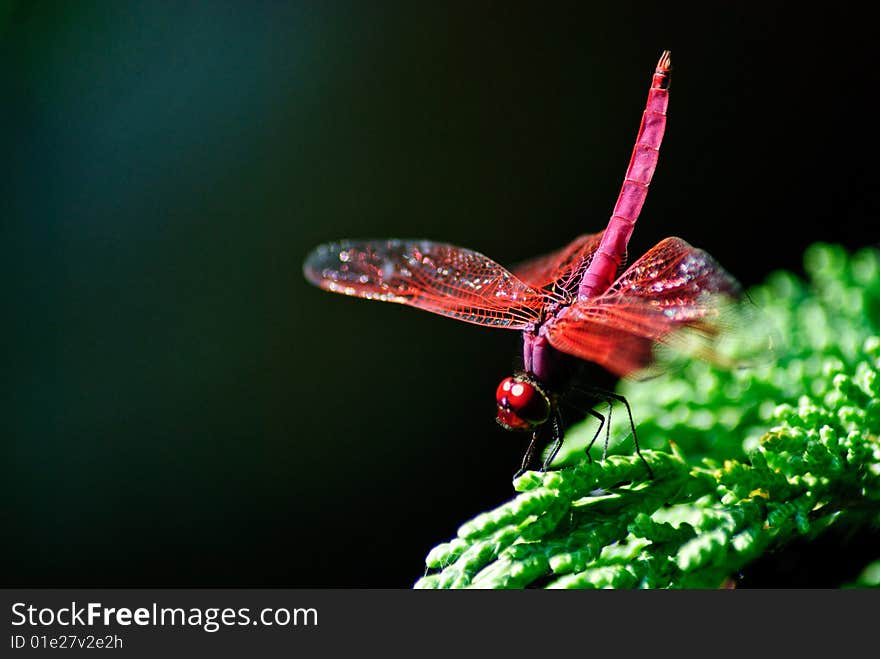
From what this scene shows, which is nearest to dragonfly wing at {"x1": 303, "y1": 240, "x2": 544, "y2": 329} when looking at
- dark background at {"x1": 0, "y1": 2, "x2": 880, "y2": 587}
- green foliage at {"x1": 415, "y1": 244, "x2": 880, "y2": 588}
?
green foliage at {"x1": 415, "y1": 244, "x2": 880, "y2": 588}

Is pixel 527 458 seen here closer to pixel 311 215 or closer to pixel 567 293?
pixel 567 293

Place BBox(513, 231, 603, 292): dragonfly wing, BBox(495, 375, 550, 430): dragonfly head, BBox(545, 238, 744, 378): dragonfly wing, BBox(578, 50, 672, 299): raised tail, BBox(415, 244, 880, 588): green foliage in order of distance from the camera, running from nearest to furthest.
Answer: BBox(415, 244, 880, 588): green foliage, BBox(545, 238, 744, 378): dragonfly wing, BBox(495, 375, 550, 430): dragonfly head, BBox(578, 50, 672, 299): raised tail, BBox(513, 231, 603, 292): dragonfly wing

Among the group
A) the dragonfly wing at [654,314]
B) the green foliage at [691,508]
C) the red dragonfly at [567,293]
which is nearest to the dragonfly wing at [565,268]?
the red dragonfly at [567,293]

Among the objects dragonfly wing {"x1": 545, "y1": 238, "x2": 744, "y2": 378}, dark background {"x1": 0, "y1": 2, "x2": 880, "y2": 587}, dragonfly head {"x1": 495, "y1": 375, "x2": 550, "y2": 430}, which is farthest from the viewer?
dark background {"x1": 0, "y1": 2, "x2": 880, "y2": 587}

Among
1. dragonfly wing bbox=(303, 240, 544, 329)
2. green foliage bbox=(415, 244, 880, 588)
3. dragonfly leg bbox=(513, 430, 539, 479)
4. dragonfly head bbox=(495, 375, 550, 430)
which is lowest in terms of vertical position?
green foliage bbox=(415, 244, 880, 588)

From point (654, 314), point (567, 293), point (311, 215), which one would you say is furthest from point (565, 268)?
point (311, 215)

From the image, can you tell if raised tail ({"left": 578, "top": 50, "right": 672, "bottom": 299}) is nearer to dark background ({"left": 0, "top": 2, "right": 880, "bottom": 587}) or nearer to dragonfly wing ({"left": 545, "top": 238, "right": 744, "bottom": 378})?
dragonfly wing ({"left": 545, "top": 238, "right": 744, "bottom": 378})
